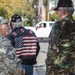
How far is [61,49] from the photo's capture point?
5105mm

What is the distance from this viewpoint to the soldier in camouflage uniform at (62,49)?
16.6ft

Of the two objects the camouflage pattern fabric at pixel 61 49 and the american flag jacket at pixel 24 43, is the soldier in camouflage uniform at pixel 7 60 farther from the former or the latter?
the american flag jacket at pixel 24 43

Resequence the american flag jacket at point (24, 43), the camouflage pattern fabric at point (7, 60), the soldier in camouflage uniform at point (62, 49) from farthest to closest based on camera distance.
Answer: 1. the american flag jacket at point (24, 43)
2. the soldier in camouflage uniform at point (62, 49)
3. the camouflage pattern fabric at point (7, 60)

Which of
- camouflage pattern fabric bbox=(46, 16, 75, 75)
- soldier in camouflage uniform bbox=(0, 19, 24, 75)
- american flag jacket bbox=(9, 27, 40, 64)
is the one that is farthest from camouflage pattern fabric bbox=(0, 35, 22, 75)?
american flag jacket bbox=(9, 27, 40, 64)

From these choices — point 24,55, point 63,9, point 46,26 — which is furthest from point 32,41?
point 46,26

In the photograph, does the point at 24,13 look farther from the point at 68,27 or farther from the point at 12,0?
the point at 68,27

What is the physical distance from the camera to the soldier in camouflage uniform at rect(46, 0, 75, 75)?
199 inches

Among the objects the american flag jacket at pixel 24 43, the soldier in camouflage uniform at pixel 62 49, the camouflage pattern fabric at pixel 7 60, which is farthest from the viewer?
the american flag jacket at pixel 24 43

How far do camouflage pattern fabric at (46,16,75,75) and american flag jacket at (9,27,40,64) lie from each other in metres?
1.25

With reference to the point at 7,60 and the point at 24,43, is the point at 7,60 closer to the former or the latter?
the point at 7,60

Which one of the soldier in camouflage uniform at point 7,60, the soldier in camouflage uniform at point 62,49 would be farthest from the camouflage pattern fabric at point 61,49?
the soldier in camouflage uniform at point 7,60

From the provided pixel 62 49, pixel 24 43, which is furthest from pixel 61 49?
pixel 24 43

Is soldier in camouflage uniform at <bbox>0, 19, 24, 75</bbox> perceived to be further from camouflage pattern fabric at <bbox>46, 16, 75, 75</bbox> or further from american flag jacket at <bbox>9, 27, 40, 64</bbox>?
american flag jacket at <bbox>9, 27, 40, 64</bbox>

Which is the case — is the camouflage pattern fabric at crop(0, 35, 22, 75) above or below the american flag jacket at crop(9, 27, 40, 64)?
above
